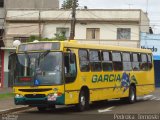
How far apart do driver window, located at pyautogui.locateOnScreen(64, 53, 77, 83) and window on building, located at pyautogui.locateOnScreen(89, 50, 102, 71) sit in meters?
1.80

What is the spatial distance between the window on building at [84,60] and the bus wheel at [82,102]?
38.6 inches

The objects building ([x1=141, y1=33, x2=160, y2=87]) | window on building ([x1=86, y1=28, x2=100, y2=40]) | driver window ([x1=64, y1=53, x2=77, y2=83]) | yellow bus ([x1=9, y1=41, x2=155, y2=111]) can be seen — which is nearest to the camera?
yellow bus ([x1=9, y1=41, x2=155, y2=111])

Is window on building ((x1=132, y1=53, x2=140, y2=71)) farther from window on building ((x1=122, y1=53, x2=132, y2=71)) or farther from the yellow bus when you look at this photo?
the yellow bus

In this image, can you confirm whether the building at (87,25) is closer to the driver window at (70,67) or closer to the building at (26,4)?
the building at (26,4)

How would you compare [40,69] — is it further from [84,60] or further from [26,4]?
[26,4]

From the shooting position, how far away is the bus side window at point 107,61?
24312 mm

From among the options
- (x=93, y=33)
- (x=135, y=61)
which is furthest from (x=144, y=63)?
(x=93, y=33)

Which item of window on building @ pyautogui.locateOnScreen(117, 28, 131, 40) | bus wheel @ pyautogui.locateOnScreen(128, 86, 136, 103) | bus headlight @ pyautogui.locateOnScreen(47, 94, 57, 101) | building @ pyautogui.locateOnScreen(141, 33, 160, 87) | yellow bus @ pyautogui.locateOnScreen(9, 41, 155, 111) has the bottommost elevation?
bus wheel @ pyautogui.locateOnScreen(128, 86, 136, 103)

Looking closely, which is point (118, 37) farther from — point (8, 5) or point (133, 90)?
point (133, 90)

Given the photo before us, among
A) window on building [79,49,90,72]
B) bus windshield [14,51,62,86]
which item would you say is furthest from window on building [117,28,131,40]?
bus windshield [14,51,62,86]

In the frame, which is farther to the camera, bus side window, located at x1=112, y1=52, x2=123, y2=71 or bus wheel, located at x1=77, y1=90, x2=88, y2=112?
bus side window, located at x1=112, y1=52, x2=123, y2=71

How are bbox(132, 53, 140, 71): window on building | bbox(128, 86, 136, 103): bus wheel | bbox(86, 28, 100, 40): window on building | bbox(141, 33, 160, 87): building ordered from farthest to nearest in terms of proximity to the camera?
bbox(141, 33, 160, 87): building < bbox(86, 28, 100, 40): window on building < bbox(132, 53, 140, 71): window on building < bbox(128, 86, 136, 103): bus wheel

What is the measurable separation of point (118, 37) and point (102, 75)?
27.1 m

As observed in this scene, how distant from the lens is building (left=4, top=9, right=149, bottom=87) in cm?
5019
